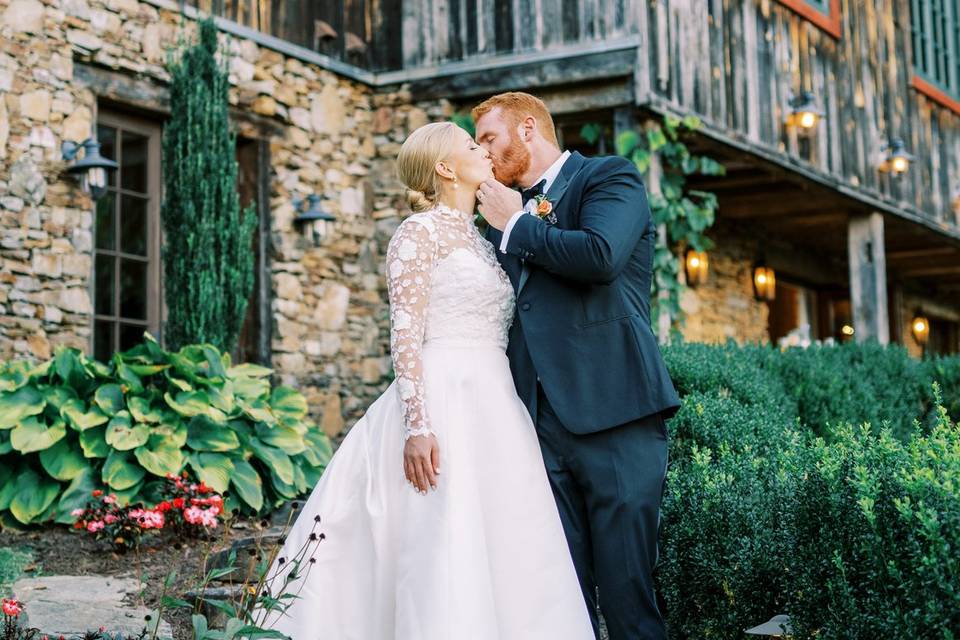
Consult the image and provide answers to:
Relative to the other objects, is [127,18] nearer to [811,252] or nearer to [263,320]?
[263,320]

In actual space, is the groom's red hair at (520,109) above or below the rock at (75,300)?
above

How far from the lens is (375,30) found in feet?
29.9

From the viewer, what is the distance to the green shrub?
547 centimetres

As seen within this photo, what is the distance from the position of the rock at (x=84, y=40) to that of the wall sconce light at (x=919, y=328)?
39.1 ft

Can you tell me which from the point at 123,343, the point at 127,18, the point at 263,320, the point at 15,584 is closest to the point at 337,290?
the point at 263,320

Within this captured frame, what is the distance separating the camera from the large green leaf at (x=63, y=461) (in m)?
5.50

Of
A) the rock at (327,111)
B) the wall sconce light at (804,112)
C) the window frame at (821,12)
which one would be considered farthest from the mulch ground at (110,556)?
the window frame at (821,12)

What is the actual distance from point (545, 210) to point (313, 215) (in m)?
5.28

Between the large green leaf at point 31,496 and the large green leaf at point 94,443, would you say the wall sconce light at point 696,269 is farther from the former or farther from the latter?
the large green leaf at point 31,496

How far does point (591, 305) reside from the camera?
122 inches

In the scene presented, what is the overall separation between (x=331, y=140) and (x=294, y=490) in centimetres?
363

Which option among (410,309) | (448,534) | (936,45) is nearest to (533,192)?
(410,309)

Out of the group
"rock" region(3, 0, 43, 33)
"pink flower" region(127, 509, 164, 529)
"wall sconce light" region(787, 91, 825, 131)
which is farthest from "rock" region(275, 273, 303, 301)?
"wall sconce light" region(787, 91, 825, 131)

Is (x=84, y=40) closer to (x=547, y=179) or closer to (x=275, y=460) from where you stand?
(x=275, y=460)
